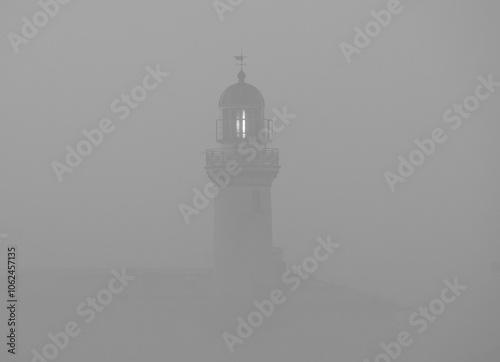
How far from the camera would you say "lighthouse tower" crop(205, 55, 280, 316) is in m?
54.5

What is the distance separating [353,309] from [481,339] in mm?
5966

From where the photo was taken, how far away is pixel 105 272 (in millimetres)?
A: 61531

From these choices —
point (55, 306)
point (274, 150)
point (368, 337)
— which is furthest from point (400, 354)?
point (55, 306)

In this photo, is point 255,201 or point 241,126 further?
point 241,126

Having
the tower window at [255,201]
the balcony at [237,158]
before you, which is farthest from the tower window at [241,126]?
the tower window at [255,201]
